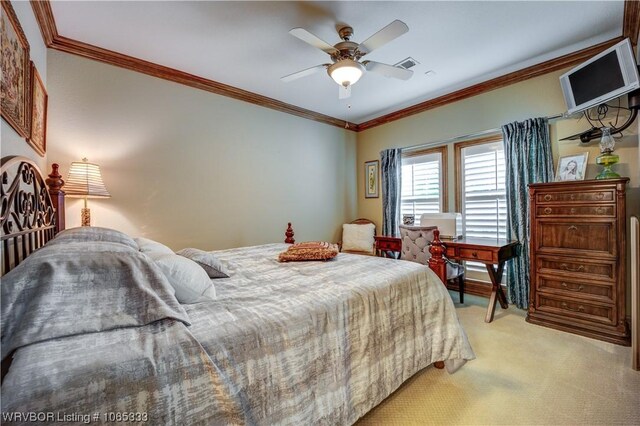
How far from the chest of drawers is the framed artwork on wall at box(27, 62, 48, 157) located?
170 inches

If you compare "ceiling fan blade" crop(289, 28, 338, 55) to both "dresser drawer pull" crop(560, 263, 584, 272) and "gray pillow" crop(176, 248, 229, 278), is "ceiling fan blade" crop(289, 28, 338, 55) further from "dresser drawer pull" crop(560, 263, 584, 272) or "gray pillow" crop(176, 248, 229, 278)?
"dresser drawer pull" crop(560, 263, 584, 272)

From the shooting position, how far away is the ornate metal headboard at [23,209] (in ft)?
3.85

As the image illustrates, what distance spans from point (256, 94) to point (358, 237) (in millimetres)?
2667

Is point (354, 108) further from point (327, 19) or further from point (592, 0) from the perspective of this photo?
point (592, 0)

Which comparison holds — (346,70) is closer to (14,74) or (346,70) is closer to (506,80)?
(14,74)

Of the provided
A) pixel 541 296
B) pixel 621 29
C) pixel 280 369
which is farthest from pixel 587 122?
pixel 280 369

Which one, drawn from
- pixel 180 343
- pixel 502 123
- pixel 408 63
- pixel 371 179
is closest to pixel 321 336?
pixel 180 343

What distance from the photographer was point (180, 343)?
0.89m

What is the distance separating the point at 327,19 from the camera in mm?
2277

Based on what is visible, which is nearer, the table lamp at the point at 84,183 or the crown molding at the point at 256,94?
the crown molding at the point at 256,94

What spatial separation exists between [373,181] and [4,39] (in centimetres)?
430

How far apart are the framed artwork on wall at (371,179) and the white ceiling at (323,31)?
1.71 metres

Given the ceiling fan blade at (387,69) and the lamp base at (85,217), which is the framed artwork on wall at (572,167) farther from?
the lamp base at (85,217)

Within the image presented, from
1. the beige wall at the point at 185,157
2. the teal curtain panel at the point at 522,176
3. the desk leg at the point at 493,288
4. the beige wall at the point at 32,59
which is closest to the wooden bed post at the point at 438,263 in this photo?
the desk leg at the point at 493,288
